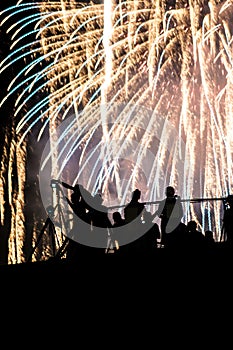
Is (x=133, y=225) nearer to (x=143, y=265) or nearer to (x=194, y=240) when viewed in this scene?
(x=194, y=240)

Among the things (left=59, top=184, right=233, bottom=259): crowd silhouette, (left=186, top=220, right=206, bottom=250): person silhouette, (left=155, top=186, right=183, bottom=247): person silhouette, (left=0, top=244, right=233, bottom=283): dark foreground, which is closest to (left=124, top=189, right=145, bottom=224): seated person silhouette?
(left=59, top=184, right=233, bottom=259): crowd silhouette

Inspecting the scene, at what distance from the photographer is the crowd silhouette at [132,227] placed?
416 inches

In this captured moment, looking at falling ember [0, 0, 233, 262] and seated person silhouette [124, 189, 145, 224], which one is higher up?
falling ember [0, 0, 233, 262]

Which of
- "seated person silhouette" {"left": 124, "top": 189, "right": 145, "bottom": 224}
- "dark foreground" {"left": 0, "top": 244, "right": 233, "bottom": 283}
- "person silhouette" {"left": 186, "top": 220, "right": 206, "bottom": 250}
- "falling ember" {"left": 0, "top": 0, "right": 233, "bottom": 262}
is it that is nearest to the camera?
"dark foreground" {"left": 0, "top": 244, "right": 233, "bottom": 283}

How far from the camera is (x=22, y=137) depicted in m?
22.8

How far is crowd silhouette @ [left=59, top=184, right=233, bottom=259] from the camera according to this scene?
10.6m

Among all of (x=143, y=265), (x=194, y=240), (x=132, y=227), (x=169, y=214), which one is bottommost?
(x=143, y=265)

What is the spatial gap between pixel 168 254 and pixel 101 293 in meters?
1.16

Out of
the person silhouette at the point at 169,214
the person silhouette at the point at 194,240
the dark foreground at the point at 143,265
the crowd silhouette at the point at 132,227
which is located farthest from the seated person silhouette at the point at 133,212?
the dark foreground at the point at 143,265

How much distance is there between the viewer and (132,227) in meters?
11.0

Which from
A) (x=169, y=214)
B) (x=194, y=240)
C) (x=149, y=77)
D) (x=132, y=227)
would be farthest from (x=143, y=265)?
(x=149, y=77)

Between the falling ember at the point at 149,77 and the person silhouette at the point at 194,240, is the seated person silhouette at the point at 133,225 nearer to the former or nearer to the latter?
the person silhouette at the point at 194,240

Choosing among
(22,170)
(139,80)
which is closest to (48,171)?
(22,170)

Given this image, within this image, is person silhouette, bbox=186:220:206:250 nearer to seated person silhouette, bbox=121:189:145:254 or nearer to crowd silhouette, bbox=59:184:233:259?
crowd silhouette, bbox=59:184:233:259
